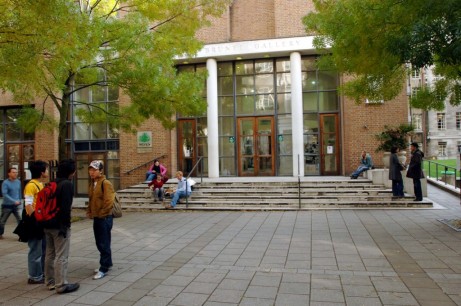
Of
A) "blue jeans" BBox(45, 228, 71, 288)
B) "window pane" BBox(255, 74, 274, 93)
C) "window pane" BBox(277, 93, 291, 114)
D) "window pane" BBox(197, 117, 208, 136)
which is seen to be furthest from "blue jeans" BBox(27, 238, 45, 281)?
"window pane" BBox(255, 74, 274, 93)

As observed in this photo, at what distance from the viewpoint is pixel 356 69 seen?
912 cm

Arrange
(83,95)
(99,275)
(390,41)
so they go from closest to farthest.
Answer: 1. (99,275)
2. (390,41)
3. (83,95)

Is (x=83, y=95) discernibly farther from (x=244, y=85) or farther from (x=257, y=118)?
(x=257, y=118)

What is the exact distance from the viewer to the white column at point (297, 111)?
17.8m

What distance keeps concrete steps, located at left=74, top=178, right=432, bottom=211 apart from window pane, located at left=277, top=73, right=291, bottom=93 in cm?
620

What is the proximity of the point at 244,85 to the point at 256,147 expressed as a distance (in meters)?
3.25

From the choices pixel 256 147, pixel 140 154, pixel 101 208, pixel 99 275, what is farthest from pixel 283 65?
pixel 99 275

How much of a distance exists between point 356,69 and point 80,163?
15808 millimetres

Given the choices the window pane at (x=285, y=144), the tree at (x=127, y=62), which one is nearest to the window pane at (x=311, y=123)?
the window pane at (x=285, y=144)

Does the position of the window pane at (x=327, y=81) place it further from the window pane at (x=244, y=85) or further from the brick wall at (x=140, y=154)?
the brick wall at (x=140, y=154)

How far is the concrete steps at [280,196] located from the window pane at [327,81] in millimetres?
5889

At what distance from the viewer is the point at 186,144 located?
1969cm

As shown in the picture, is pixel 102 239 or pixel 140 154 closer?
pixel 102 239

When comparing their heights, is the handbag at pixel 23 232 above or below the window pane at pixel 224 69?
below
